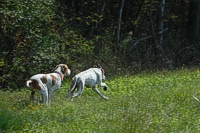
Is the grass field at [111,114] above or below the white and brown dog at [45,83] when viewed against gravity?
below

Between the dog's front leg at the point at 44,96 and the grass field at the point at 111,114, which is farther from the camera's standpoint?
the dog's front leg at the point at 44,96

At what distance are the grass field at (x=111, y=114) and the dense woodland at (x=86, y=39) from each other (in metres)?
3.37

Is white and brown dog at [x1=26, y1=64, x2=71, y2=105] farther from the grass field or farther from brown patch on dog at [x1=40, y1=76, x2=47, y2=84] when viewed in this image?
the grass field

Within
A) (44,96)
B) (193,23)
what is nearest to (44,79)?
(44,96)

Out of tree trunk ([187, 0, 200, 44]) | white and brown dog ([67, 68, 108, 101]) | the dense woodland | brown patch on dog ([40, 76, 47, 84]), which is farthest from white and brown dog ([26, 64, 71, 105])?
tree trunk ([187, 0, 200, 44])

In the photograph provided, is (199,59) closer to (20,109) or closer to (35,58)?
(35,58)

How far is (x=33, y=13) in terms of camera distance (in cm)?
1703

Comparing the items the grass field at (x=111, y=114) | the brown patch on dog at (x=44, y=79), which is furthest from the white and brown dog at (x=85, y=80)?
the brown patch on dog at (x=44, y=79)

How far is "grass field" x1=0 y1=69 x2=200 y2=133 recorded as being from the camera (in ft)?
27.7

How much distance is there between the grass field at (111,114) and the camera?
845 centimetres

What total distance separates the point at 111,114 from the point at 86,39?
12.0 meters

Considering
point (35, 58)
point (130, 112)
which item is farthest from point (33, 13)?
point (130, 112)

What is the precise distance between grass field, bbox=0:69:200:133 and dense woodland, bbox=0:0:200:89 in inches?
133

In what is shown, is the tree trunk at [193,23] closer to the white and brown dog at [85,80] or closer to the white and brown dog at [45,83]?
the white and brown dog at [85,80]
